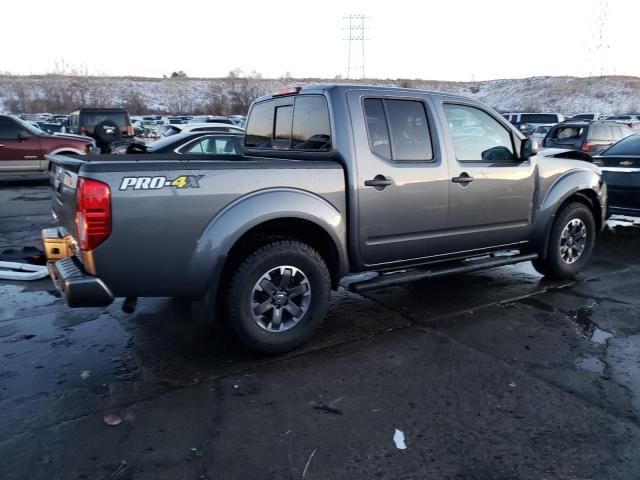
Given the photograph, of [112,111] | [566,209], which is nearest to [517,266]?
[566,209]

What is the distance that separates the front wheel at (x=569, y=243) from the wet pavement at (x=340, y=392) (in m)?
0.46

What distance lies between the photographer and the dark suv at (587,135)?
47.2 ft

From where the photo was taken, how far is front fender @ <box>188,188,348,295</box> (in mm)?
3564

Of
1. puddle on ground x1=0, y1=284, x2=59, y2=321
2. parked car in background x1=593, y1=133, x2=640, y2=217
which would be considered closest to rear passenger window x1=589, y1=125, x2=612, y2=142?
parked car in background x1=593, y1=133, x2=640, y2=217

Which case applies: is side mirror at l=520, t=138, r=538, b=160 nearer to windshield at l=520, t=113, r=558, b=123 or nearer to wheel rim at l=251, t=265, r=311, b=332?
wheel rim at l=251, t=265, r=311, b=332

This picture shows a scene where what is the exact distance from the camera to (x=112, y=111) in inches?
742

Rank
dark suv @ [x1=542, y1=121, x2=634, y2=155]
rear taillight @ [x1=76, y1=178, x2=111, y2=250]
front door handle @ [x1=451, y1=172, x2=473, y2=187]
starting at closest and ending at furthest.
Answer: rear taillight @ [x1=76, y1=178, x2=111, y2=250]
front door handle @ [x1=451, y1=172, x2=473, y2=187]
dark suv @ [x1=542, y1=121, x2=634, y2=155]

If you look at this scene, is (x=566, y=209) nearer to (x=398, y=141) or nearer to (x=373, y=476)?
(x=398, y=141)

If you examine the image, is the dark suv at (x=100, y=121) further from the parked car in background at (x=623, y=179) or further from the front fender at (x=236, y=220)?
the front fender at (x=236, y=220)

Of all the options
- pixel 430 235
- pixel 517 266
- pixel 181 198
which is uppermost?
pixel 181 198

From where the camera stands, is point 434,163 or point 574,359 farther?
point 434,163

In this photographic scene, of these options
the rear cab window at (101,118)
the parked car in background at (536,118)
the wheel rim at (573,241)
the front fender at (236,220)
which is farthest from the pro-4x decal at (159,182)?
the parked car in background at (536,118)

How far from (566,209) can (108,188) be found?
4549 millimetres

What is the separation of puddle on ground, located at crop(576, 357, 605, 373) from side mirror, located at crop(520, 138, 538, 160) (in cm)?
204
